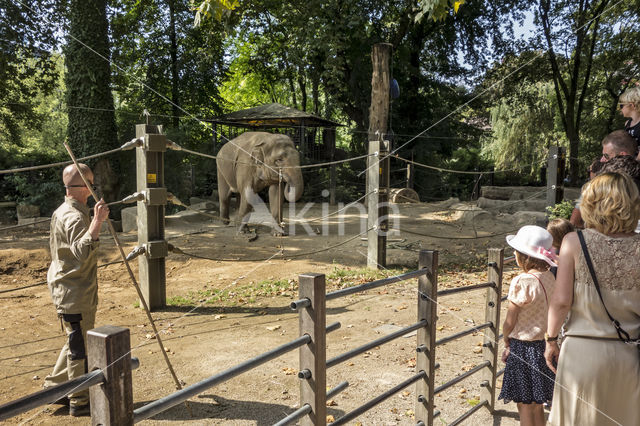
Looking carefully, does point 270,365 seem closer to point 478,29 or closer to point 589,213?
point 589,213

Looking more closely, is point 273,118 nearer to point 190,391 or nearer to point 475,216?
point 475,216

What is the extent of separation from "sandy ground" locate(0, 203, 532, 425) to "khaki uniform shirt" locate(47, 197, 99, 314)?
2.56 ft

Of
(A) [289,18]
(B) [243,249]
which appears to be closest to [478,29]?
(A) [289,18]

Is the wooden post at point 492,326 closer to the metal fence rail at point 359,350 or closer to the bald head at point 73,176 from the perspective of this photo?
the metal fence rail at point 359,350

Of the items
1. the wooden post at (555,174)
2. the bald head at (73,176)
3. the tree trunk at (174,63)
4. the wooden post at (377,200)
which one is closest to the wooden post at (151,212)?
the bald head at (73,176)

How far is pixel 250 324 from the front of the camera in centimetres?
564

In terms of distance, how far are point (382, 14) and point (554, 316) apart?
18508mm

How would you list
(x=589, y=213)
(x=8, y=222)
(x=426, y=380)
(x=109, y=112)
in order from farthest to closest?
(x=8, y=222)
(x=109, y=112)
(x=426, y=380)
(x=589, y=213)

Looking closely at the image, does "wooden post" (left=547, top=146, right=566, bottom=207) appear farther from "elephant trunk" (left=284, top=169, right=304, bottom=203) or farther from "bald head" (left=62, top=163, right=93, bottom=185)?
"bald head" (left=62, top=163, right=93, bottom=185)

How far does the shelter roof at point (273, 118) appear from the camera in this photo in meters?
18.6

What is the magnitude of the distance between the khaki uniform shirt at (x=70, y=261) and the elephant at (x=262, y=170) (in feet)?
22.0

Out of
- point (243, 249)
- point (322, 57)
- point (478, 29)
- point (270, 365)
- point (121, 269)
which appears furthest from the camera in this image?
point (478, 29)

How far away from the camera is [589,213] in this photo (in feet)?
7.24

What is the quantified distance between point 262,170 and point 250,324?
6.22 m
